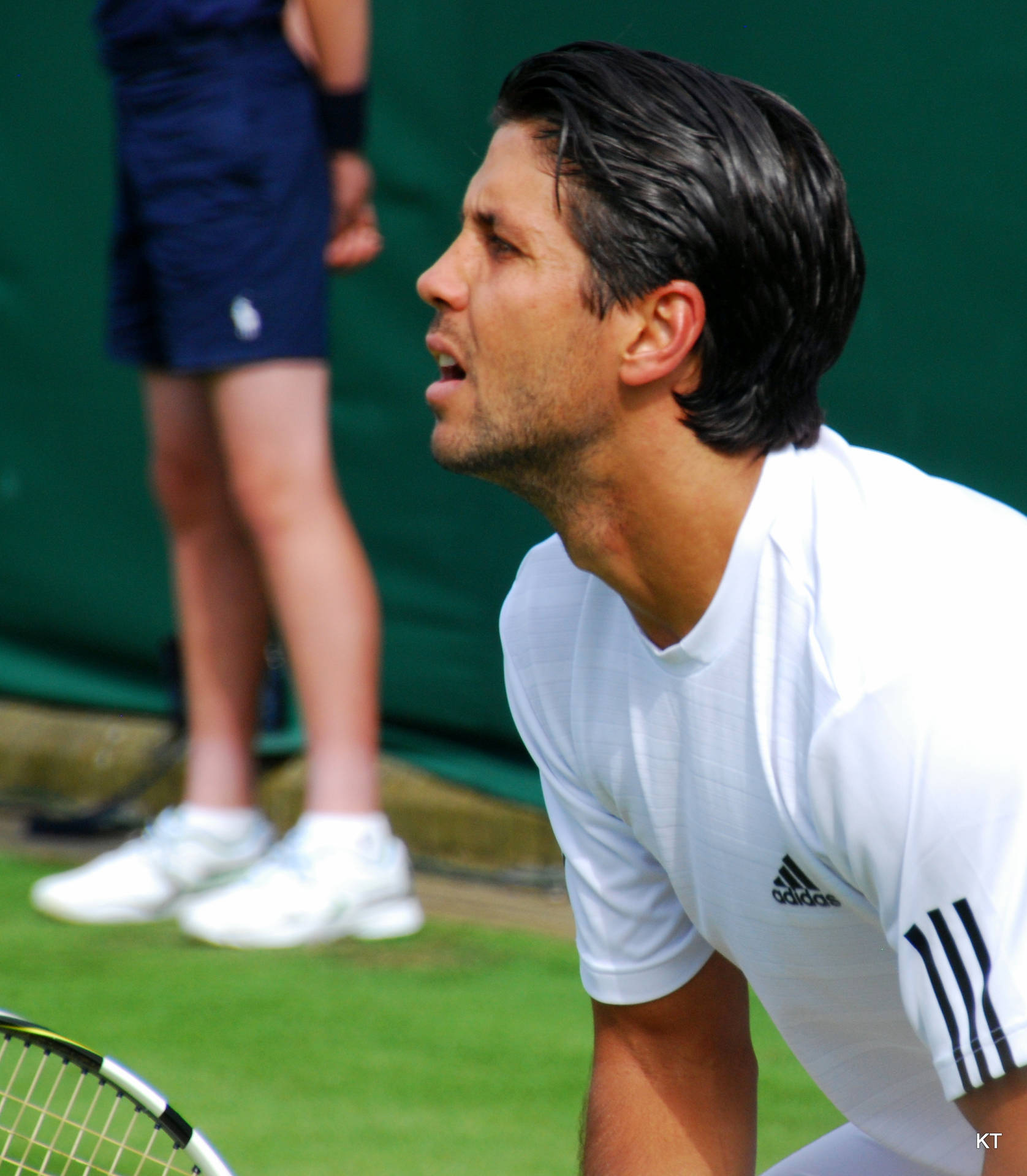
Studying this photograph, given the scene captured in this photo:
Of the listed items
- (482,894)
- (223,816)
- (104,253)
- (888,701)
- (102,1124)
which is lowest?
(482,894)

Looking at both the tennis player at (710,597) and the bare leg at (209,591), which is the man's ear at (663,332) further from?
the bare leg at (209,591)

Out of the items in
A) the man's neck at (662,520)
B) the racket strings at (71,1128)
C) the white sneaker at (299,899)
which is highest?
the man's neck at (662,520)

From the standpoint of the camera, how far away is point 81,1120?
244cm

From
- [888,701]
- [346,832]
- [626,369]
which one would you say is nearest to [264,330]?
[346,832]

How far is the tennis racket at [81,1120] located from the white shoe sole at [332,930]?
1.77ft

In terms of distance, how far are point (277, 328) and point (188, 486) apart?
42 centimetres

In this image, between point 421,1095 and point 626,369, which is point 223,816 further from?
point 626,369

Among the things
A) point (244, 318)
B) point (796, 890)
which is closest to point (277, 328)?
point (244, 318)

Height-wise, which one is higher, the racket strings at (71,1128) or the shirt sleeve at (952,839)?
the shirt sleeve at (952,839)

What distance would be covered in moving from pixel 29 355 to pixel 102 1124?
2.49 metres

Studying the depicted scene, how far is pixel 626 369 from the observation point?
166cm

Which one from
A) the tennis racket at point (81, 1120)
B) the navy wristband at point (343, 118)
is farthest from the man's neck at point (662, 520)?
the navy wristband at point (343, 118)

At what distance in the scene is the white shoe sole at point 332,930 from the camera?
3.14 meters

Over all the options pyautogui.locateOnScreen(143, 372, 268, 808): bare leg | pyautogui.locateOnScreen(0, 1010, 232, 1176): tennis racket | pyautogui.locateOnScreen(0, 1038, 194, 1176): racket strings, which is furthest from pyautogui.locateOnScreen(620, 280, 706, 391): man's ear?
pyautogui.locateOnScreen(143, 372, 268, 808): bare leg
